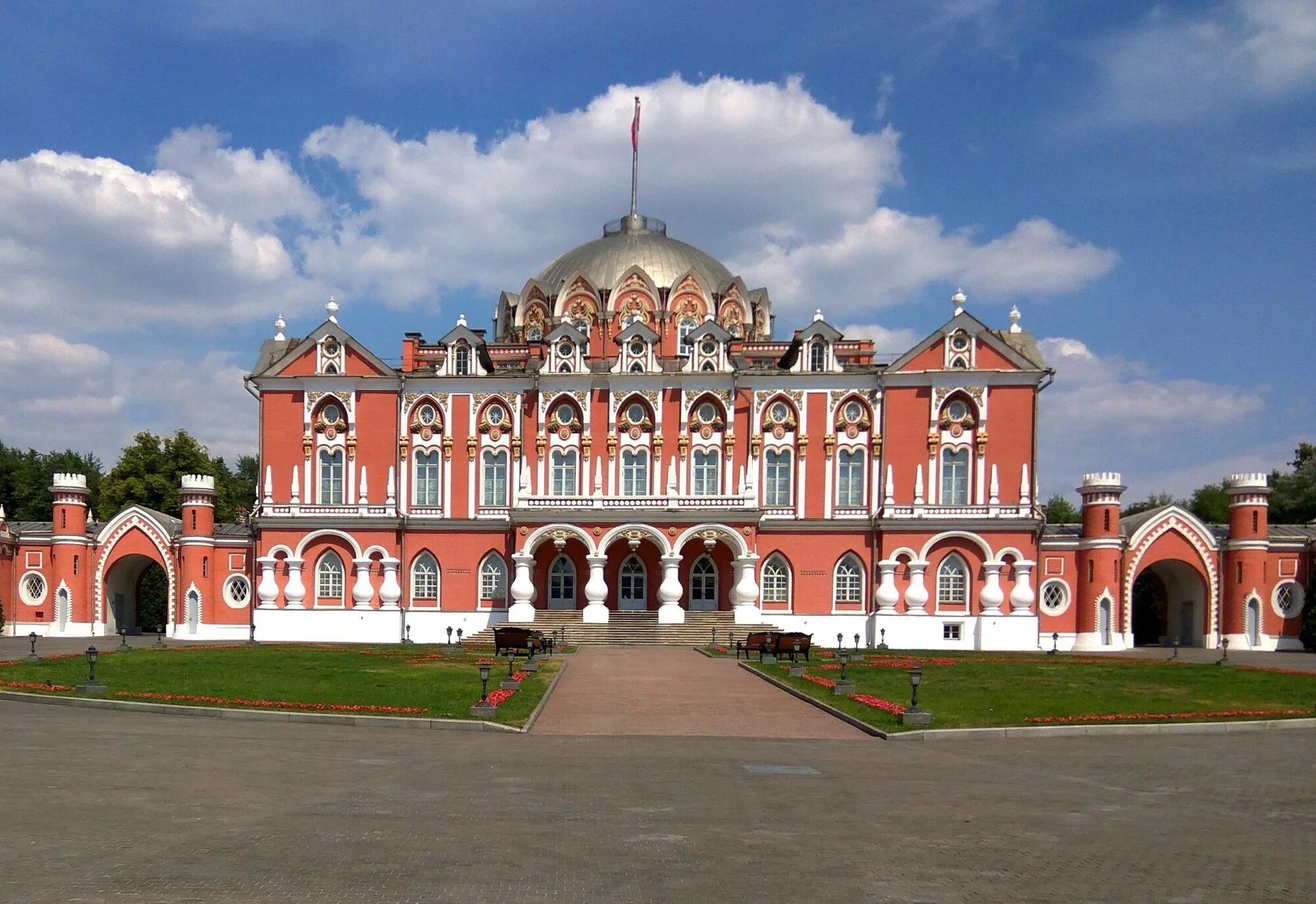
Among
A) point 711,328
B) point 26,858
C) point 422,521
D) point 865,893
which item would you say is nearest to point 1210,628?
point 711,328

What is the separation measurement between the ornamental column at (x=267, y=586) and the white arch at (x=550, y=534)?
11.3 m

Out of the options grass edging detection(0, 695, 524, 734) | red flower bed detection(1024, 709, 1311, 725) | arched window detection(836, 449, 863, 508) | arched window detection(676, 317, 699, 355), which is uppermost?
arched window detection(676, 317, 699, 355)

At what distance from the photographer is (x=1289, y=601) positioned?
50.8 m

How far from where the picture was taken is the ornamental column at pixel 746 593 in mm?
48875

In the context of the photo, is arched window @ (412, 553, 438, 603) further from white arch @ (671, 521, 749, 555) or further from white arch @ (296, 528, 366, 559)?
white arch @ (671, 521, 749, 555)

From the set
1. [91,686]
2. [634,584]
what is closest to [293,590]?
[634,584]

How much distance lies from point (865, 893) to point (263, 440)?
46.9 m

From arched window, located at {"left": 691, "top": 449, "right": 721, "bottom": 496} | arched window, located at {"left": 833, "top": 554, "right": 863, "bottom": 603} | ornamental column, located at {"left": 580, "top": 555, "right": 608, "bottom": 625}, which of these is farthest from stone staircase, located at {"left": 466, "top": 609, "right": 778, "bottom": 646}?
arched window, located at {"left": 691, "top": 449, "right": 721, "bottom": 496}

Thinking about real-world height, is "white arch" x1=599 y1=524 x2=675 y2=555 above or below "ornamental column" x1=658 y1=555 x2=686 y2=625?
above

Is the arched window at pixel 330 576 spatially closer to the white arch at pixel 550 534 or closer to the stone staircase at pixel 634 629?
A: the stone staircase at pixel 634 629

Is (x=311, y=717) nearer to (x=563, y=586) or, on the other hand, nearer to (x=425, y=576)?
(x=563, y=586)

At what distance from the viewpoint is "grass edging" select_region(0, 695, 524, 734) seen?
21.2m

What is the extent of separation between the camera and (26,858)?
1081cm

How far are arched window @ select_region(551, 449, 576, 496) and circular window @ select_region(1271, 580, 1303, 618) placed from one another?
100ft
